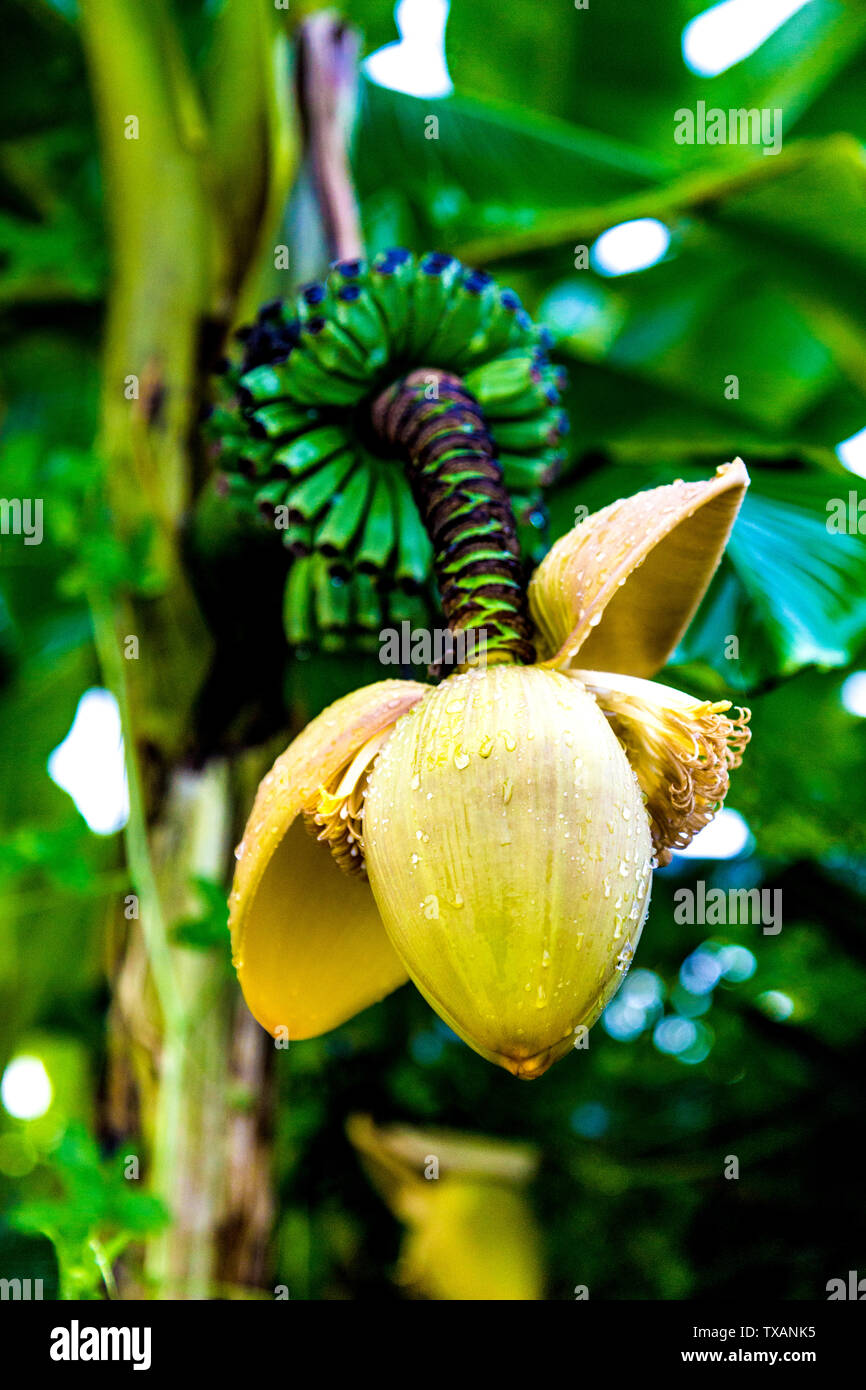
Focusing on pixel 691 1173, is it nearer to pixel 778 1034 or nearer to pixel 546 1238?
pixel 546 1238

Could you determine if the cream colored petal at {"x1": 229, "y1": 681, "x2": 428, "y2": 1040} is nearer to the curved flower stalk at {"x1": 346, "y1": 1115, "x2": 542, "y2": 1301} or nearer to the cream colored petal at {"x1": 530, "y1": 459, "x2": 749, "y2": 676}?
the cream colored petal at {"x1": 530, "y1": 459, "x2": 749, "y2": 676}

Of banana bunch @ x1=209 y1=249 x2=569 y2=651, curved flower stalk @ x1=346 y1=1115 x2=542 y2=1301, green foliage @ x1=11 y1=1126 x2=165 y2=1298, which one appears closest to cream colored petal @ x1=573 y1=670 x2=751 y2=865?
banana bunch @ x1=209 y1=249 x2=569 y2=651

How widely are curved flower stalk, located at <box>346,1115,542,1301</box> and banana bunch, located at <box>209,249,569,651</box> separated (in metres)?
1.00

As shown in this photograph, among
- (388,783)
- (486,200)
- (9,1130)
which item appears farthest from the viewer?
(486,200)

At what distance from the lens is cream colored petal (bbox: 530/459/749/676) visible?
1.40 ft

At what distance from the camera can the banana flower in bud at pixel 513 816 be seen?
374mm

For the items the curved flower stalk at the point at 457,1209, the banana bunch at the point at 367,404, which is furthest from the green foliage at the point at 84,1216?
the curved flower stalk at the point at 457,1209

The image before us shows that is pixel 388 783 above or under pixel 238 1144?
above

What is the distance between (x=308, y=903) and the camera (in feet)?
1.52

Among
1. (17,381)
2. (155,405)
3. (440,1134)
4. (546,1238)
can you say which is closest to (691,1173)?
(546,1238)

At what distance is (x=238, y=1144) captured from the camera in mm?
791

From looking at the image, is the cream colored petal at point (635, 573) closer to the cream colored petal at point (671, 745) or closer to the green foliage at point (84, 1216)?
the cream colored petal at point (671, 745)

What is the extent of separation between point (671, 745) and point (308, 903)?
16cm

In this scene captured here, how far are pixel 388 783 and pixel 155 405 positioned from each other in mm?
579
